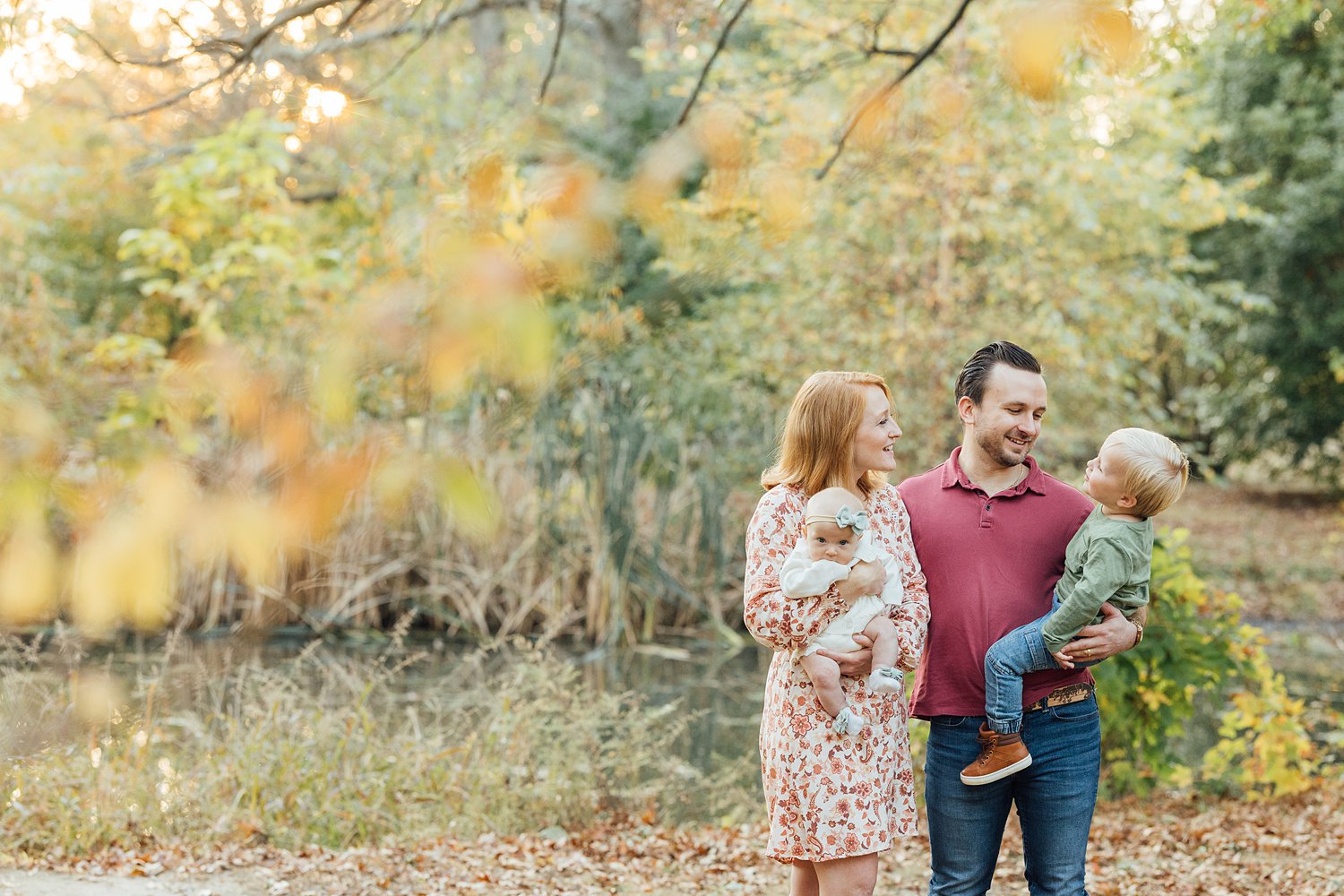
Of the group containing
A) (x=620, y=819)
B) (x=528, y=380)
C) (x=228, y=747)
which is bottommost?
(x=620, y=819)

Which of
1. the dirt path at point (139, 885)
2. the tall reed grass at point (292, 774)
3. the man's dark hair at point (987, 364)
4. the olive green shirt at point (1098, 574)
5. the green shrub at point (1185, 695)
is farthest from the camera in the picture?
the green shrub at point (1185, 695)

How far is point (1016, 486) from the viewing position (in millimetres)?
2654

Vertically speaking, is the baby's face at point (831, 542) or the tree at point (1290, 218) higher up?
the tree at point (1290, 218)

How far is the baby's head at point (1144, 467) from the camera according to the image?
2.48 metres

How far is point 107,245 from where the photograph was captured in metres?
11.8

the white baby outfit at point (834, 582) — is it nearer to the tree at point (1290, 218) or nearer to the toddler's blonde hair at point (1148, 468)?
the toddler's blonde hair at point (1148, 468)

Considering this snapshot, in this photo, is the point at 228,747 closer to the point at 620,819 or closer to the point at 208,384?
the point at 620,819

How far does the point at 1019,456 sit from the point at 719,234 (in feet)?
5.35

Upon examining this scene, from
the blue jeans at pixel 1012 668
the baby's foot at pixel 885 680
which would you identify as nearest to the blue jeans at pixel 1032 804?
the blue jeans at pixel 1012 668

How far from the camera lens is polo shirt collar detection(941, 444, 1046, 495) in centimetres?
266

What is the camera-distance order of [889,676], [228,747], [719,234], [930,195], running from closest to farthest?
A: [889,676] → [719,234] → [228,747] → [930,195]

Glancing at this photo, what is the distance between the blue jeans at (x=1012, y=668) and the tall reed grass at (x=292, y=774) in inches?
109

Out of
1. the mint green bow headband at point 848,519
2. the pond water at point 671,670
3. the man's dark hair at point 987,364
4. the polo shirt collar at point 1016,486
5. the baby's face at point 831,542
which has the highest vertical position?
the man's dark hair at point 987,364

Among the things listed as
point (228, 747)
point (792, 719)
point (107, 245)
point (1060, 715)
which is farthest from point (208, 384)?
point (107, 245)
